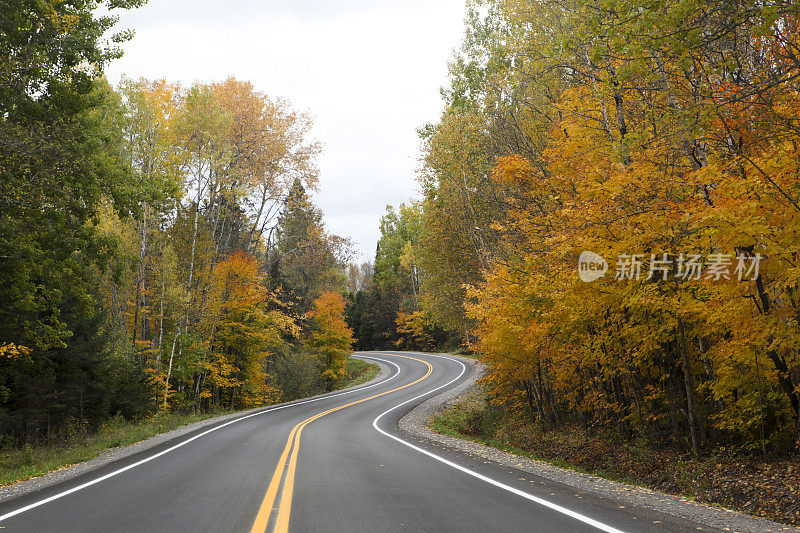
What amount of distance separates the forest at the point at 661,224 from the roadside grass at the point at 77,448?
10.0 meters

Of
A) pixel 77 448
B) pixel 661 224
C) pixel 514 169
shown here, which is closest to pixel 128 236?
pixel 77 448

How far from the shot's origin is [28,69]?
10398 mm

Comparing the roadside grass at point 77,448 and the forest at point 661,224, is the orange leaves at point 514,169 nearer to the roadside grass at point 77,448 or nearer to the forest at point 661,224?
the forest at point 661,224

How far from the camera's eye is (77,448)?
12.0 meters

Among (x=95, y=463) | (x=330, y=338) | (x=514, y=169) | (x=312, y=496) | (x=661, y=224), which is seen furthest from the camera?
(x=330, y=338)

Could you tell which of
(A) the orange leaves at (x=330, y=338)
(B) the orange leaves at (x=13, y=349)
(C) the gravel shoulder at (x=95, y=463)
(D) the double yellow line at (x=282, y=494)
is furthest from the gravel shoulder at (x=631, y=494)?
(A) the orange leaves at (x=330, y=338)

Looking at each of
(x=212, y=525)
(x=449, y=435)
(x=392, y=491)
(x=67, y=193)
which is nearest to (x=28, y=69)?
(x=67, y=193)

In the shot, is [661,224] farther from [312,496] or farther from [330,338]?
[330,338]

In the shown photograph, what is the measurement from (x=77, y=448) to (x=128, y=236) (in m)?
10.5

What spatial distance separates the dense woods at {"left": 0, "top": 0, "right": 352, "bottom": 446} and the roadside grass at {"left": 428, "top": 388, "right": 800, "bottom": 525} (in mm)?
11633

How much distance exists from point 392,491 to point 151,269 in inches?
720

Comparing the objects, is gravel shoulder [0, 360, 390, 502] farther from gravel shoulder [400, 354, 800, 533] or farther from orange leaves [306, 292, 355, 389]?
orange leaves [306, 292, 355, 389]

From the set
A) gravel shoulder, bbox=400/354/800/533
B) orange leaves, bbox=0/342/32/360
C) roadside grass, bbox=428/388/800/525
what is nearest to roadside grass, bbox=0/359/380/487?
orange leaves, bbox=0/342/32/360

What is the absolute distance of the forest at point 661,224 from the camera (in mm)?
5758
